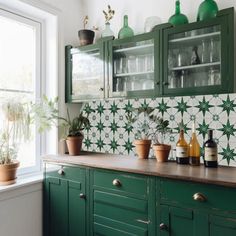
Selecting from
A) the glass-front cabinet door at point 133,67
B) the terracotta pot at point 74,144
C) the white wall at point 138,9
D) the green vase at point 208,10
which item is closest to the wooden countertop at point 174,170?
the terracotta pot at point 74,144

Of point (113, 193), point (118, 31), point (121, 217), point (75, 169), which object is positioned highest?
point (118, 31)

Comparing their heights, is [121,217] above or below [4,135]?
below

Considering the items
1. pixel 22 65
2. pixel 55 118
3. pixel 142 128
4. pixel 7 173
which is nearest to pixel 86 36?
pixel 22 65

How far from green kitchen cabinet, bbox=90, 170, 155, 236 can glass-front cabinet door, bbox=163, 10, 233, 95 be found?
77 cm

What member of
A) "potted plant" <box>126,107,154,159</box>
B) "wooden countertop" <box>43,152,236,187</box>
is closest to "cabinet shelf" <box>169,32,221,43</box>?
"potted plant" <box>126,107,154,159</box>

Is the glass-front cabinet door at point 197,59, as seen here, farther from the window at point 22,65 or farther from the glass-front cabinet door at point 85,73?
the window at point 22,65

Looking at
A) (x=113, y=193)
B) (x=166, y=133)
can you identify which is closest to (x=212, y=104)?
(x=166, y=133)

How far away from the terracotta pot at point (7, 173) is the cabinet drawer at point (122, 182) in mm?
696

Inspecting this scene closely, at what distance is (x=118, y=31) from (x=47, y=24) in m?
0.76

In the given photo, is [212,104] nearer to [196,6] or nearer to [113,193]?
[196,6]

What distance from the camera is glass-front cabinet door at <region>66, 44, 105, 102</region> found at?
93.4 inches

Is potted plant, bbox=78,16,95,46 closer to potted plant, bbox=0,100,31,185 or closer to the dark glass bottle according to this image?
potted plant, bbox=0,100,31,185

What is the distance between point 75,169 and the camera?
6.89 feet

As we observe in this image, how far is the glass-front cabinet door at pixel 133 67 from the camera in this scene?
209 centimetres
